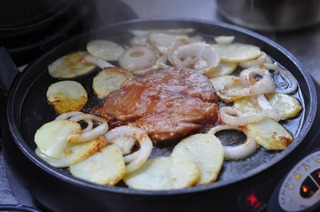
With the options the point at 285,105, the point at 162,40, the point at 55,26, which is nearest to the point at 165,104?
the point at 285,105

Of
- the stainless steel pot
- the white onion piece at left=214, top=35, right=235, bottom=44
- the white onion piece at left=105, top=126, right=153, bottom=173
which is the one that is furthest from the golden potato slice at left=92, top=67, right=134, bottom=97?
the stainless steel pot

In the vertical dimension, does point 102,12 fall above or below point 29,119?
above

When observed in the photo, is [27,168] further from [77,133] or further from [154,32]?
[154,32]

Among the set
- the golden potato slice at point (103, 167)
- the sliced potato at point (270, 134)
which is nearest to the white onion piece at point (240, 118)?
the sliced potato at point (270, 134)

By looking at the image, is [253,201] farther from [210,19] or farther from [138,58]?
[210,19]

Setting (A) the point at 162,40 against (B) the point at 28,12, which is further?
(A) the point at 162,40

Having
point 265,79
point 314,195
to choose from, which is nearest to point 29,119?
point 265,79
